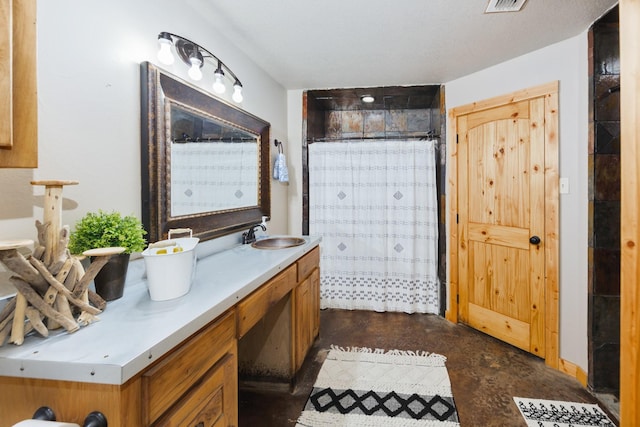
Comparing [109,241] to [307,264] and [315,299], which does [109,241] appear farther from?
[315,299]

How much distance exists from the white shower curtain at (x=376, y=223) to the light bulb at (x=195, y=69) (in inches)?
67.0

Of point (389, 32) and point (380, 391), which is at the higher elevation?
point (389, 32)

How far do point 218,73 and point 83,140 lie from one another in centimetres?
96

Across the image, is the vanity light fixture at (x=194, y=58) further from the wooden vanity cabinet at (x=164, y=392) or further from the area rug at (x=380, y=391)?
the area rug at (x=380, y=391)

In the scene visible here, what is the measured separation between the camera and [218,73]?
1.92 metres

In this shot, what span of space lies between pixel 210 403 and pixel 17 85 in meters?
1.02

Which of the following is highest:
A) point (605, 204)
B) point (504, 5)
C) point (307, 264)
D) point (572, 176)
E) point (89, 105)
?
point (504, 5)

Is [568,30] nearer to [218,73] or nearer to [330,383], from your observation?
[218,73]

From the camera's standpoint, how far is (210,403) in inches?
42.0

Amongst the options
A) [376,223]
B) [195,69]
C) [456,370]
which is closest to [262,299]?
[195,69]

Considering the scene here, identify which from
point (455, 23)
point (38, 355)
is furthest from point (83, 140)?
point (455, 23)

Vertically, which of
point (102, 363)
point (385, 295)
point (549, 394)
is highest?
point (102, 363)

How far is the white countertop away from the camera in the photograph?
71 centimetres

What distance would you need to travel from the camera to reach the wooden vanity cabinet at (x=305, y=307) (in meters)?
2.05
